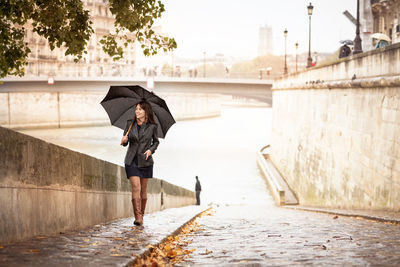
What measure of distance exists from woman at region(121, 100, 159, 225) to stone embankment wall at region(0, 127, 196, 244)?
596mm

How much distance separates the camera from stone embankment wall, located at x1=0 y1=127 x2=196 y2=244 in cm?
529

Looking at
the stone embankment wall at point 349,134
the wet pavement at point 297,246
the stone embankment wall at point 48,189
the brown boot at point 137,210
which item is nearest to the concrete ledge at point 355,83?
the stone embankment wall at point 349,134

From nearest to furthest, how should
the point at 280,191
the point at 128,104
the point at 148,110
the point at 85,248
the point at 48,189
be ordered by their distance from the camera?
the point at 85,248
the point at 48,189
the point at 148,110
the point at 128,104
the point at 280,191

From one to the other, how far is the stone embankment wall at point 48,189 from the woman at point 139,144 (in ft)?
1.96

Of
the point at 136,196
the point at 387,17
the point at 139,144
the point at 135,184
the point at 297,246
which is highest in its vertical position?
the point at 387,17

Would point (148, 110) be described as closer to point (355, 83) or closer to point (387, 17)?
point (355, 83)

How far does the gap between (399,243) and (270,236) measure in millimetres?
1580

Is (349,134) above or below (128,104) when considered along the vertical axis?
below

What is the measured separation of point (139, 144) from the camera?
727cm

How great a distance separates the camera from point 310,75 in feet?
82.0

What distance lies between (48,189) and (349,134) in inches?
487

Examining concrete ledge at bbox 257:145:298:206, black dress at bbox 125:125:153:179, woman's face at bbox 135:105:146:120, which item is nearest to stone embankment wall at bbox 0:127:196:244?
black dress at bbox 125:125:153:179

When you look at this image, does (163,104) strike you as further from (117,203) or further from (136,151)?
(117,203)

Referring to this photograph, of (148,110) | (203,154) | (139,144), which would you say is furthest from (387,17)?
(139,144)
